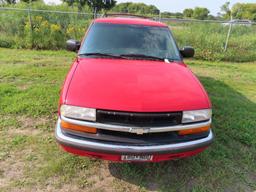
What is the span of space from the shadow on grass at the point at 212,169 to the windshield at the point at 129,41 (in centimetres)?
150

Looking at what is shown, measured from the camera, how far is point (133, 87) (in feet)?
9.16

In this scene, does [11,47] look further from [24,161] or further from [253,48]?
[253,48]

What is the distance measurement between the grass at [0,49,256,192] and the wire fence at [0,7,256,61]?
17.1ft

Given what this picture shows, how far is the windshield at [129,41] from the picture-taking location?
3795 mm

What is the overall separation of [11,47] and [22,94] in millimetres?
6123

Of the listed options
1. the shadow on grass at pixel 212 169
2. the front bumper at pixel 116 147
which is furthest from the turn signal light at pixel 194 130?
the shadow on grass at pixel 212 169

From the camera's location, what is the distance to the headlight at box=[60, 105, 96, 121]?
2523 millimetres

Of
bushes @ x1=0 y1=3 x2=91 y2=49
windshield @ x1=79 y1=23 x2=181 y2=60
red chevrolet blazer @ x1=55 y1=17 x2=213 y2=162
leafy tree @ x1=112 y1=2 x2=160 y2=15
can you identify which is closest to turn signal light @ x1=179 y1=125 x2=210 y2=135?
red chevrolet blazer @ x1=55 y1=17 x2=213 y2=162

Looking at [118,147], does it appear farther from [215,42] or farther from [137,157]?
[215,42]

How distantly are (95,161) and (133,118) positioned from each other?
42.6 inches

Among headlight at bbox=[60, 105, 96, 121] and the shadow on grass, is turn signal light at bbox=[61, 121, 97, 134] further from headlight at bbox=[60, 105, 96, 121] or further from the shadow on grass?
the shadow on grass

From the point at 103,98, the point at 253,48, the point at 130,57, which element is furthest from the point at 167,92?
the point at 253,48

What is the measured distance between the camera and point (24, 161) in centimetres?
324

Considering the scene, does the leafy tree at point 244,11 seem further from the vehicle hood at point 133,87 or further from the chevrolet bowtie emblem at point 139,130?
the chevrolet bowtie emblem at point 139,130
